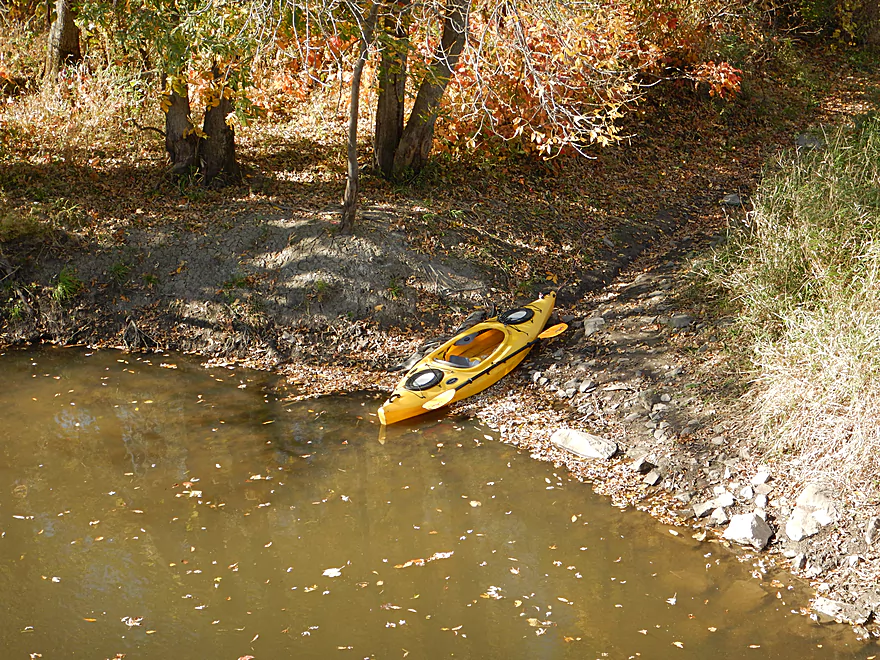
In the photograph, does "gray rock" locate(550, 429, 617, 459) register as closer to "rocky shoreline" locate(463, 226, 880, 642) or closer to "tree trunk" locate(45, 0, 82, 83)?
"rocky shoreline" locate(463, 226, 880, 642)

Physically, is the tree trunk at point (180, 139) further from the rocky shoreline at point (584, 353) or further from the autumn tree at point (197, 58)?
the rocky shoreline at point (584, 353)

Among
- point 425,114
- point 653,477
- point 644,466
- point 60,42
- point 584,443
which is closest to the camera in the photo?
point 653,477

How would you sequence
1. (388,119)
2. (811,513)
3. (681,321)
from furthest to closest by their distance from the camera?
(388,119) → (681,321) → (811,513)

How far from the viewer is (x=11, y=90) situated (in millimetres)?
12133

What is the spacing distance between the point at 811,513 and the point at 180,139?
29.4ft

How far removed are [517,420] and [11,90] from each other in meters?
9.74

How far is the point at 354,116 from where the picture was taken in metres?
9.01

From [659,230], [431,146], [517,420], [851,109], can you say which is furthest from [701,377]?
[851,109]

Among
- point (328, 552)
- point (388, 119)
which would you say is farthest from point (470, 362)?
point (388, 119)

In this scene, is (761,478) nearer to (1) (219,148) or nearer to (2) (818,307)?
(2) (818,307)

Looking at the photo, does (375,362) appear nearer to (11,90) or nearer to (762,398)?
(762,398)

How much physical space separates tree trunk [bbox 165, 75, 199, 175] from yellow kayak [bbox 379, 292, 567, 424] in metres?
4.93

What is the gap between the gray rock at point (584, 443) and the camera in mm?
7055

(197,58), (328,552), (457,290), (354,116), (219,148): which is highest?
(197,58)
